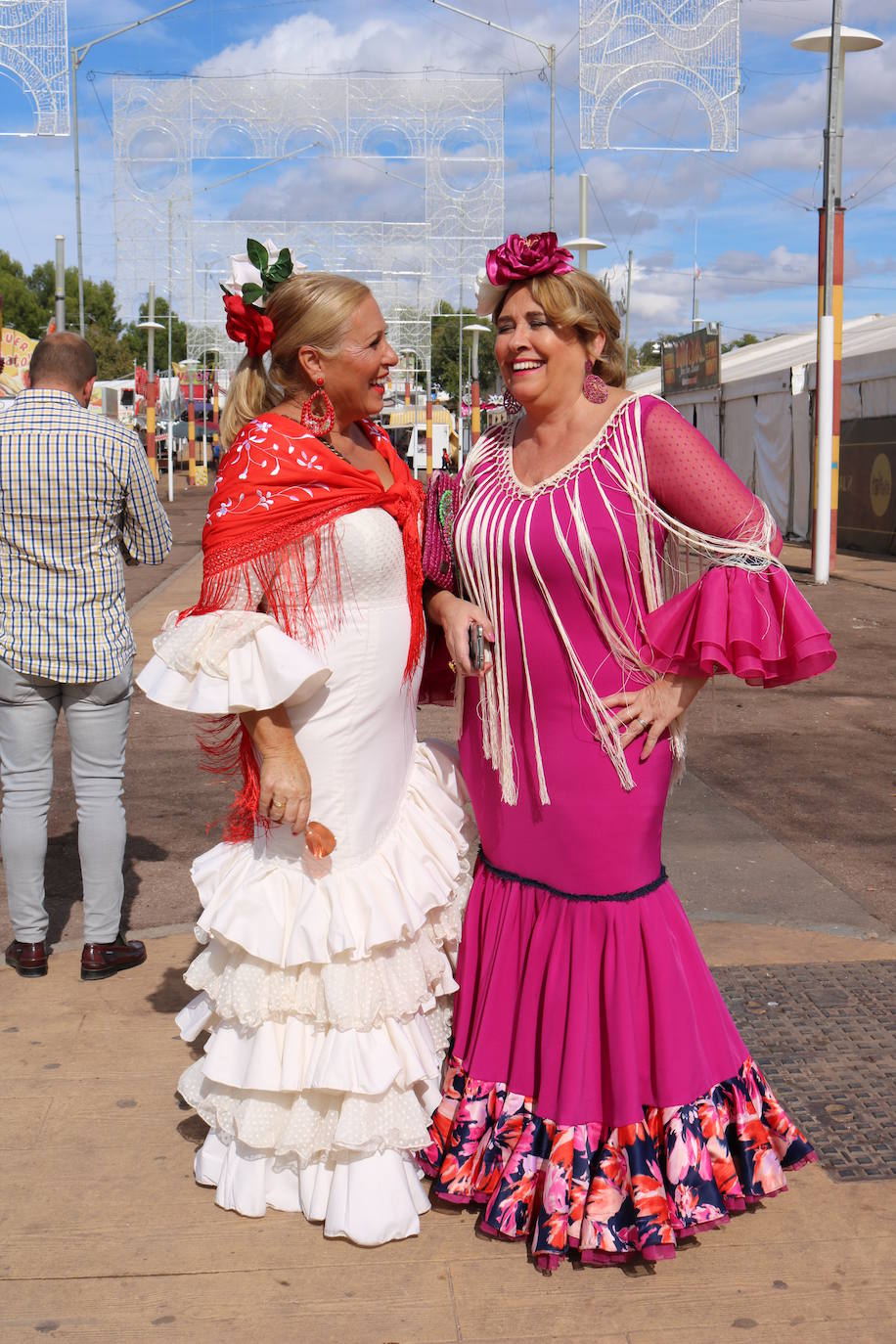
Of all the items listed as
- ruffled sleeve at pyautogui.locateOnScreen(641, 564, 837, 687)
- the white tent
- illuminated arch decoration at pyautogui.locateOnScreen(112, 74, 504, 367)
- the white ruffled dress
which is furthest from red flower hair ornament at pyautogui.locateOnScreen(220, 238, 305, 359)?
illuminated arch decoration at pyautogui.locateOnScreen(112, 74, 504, 367)

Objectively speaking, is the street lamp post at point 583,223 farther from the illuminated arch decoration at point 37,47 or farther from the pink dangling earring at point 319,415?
the pink dangling earring at point 319,415

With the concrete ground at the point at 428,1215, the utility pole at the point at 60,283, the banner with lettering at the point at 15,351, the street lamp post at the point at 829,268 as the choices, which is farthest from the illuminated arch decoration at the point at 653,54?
the concrete ground at the point at 428,1215

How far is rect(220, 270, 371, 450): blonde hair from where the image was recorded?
2811 mm

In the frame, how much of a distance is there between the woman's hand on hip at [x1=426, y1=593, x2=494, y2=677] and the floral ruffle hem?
37.5 inches

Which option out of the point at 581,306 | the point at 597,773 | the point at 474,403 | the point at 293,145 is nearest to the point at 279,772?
the point at 597,773

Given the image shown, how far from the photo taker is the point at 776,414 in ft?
69.8

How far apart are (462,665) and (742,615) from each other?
0.63 metres

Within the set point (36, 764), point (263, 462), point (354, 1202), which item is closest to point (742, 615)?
point (263, 462)

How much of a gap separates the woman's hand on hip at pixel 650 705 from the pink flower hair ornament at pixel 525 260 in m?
0.93

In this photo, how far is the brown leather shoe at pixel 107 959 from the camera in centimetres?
424

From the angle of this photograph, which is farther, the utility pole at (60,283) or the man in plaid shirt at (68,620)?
the utility pole at (60,283)

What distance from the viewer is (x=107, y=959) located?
426cm

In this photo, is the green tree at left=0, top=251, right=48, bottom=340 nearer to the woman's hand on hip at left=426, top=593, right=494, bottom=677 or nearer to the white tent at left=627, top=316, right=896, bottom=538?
the white tent at left=627, top=316, right=896, bottom=538

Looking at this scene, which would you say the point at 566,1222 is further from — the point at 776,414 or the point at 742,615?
the point at 776,414
